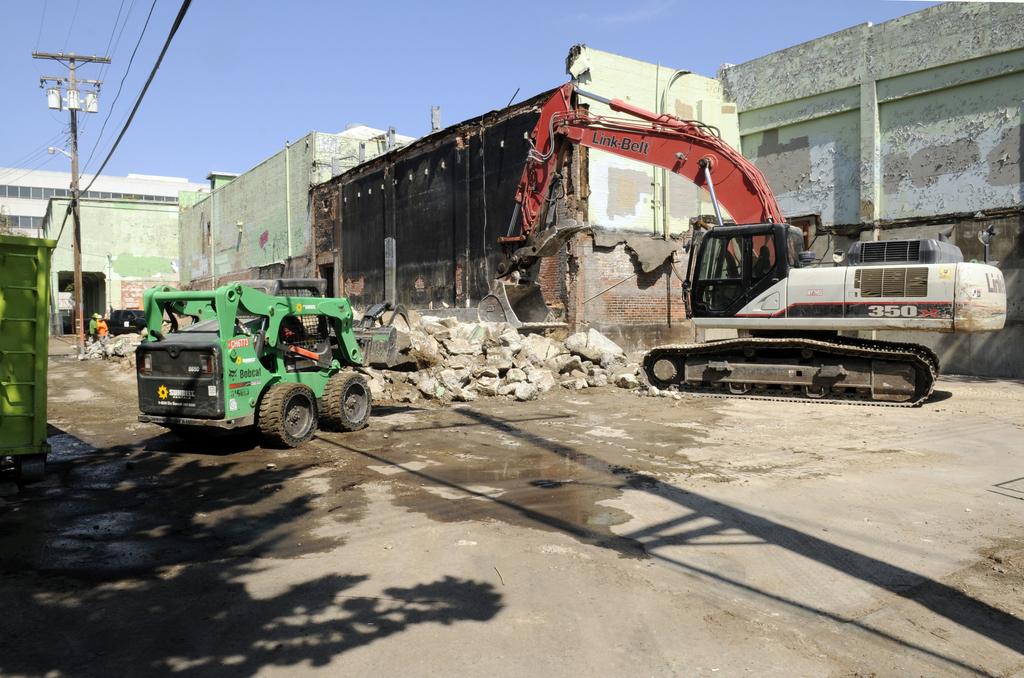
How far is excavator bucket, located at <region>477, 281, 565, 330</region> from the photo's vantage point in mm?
18031

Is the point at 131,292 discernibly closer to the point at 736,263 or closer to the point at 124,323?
the point at 124,323

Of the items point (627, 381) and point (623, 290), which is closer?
point (627, 381)

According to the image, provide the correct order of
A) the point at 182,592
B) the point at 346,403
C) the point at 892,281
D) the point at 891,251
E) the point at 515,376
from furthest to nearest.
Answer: the point at 515,376 → the point at 891,251 → the point at 892,281 → the point at 346,403 → the point at 182,592

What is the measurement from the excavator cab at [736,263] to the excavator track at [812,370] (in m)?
0.76

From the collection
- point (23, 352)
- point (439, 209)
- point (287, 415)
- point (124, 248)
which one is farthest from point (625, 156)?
point (124, 248)

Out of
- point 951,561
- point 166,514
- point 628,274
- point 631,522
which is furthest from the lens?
point 628,274

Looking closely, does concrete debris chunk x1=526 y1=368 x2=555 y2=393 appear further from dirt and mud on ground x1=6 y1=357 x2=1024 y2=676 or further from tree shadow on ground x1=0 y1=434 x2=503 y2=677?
tree shadow on ground x1=0 y1=434 x2=503 y2=677

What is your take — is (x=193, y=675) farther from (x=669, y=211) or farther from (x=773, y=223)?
(x=669, y=211)

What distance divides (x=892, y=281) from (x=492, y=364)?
7163 mm

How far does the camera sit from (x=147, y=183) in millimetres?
80062

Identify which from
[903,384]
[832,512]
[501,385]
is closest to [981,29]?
[903,384]

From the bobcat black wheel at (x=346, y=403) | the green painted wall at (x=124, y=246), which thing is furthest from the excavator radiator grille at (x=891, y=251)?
the green painted wall at (x=124, y=246)

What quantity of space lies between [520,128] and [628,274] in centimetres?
470

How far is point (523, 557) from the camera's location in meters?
4.84
